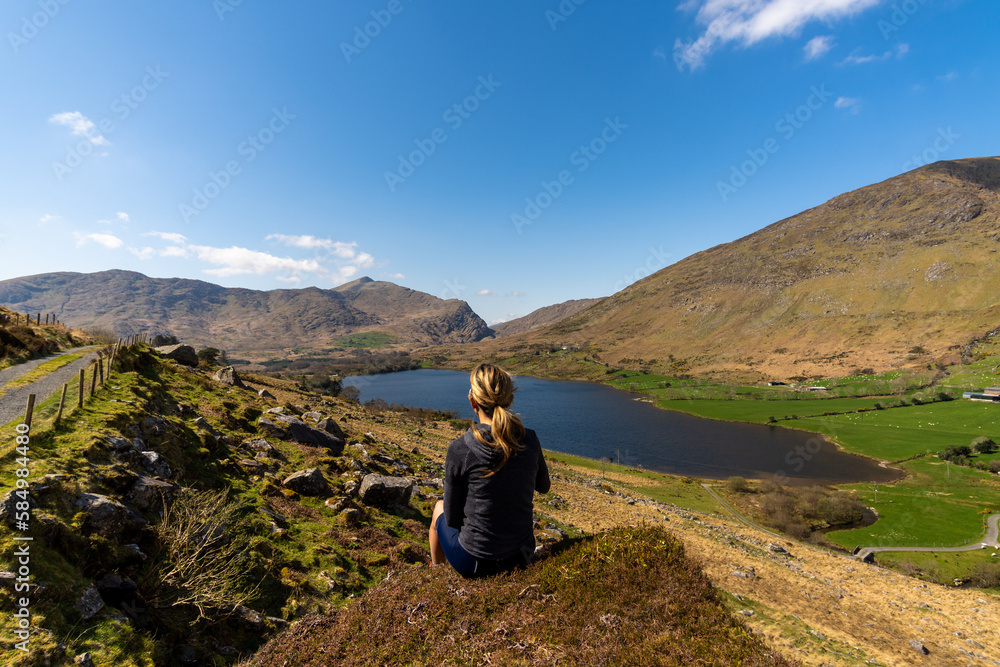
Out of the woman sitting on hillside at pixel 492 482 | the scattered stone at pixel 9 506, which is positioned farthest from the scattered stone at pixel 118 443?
the woman sitting on hillside at pixel 492 482

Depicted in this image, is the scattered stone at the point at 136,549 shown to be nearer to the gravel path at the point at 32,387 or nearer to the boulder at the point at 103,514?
the boulder at the point at 103,514

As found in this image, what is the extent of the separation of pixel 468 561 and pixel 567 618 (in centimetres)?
152

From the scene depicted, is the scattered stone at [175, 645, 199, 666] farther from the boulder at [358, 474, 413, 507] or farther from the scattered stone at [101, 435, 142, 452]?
the boulder at [358, 474, 413, 507]

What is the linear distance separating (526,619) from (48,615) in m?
8.04

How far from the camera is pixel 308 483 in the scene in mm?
Result: 15609

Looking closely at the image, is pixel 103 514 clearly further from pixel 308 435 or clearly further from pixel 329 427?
pixel 329 427

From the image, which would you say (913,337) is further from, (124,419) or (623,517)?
(124,419)

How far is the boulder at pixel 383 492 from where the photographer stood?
16375mm

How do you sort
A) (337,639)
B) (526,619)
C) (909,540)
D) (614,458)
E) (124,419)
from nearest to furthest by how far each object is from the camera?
1. (526,619)
2. (337,639)
3. (124,419)
4. (909,540)
5. (614,458)

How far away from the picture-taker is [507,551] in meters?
5.44

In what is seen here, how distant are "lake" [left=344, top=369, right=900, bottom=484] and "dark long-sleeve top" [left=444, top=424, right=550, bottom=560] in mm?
60020

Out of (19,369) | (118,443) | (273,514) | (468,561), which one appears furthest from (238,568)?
(19,369)

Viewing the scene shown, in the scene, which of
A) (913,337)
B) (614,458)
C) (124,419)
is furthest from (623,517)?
(913,337)

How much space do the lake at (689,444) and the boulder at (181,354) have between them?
45.2 m
